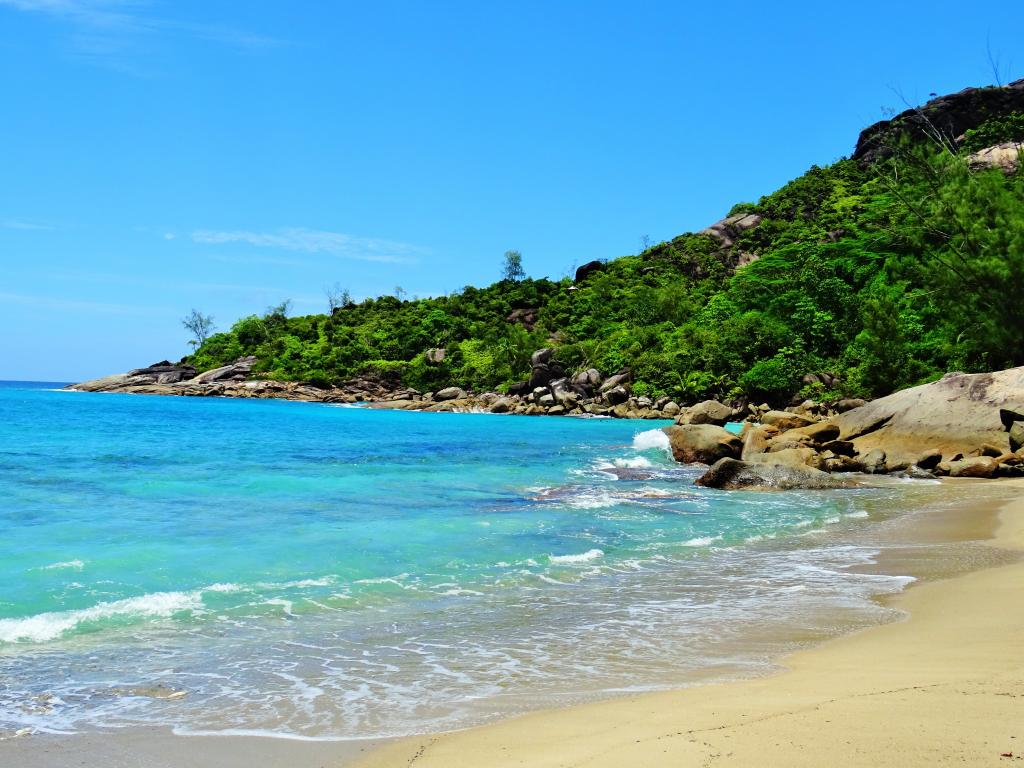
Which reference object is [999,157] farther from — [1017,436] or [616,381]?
[1017,436]

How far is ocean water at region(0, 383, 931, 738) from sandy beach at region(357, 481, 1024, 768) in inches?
20.2

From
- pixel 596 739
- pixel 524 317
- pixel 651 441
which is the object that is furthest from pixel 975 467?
pixel 524 317

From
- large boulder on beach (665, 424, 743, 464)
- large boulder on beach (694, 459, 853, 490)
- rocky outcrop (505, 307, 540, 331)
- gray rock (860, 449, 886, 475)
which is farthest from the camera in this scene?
rocky outcrop (505, 307, 540, 331)

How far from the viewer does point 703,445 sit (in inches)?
1011

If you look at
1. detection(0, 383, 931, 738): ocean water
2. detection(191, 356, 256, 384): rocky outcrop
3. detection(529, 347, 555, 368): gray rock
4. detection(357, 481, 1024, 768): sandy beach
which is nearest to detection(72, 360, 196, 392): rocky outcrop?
detection(191, 356, 256, 384): rocky outcrop

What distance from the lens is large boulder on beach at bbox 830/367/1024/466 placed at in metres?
21.5

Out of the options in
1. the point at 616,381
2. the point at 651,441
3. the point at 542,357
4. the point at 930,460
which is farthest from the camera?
the point at 542,357

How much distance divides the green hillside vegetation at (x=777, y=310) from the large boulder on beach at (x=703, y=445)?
12.7 metres

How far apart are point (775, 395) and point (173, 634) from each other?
160 ft

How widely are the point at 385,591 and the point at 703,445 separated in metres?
18.3

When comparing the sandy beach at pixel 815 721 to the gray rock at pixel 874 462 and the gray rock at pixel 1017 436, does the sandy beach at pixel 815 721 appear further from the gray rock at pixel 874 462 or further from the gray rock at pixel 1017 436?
the gray rock at pixel 1017 436

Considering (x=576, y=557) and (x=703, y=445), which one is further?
(x=703, y=445)

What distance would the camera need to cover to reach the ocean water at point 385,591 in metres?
5.78

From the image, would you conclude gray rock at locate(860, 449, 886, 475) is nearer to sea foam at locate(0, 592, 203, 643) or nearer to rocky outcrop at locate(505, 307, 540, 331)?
sea foam at locate(0, 592, 203, 643)
